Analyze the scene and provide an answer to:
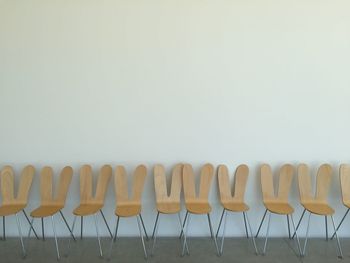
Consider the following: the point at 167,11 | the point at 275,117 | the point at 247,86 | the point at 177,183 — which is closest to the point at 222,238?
the point at 177,183

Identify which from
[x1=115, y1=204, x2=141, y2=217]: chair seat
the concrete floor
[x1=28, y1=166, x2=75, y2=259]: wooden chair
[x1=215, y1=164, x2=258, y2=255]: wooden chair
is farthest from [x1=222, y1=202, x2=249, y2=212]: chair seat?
[x1=28, y1=166, x2=75, y2=259]: wooden chair

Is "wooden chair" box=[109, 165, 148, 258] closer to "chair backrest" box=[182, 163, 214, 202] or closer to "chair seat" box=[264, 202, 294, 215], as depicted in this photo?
"chair backrest" box=[182, 163, 214, 202]

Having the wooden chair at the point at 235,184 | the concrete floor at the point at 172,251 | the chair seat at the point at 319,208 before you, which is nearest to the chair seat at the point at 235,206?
the wooden chair at the point at 235,184

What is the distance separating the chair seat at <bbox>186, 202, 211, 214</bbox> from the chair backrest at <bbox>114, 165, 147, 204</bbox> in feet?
1.94

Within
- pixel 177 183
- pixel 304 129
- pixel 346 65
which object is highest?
pixel 346 65

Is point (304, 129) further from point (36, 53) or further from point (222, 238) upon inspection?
point (36, 53)

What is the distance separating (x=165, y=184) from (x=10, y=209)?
68.7 inches

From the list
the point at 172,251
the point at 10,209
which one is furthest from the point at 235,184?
the point at 10,209

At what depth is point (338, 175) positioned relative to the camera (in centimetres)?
392

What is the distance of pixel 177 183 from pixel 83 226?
1.27 m

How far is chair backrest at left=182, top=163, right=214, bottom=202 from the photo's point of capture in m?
3.80

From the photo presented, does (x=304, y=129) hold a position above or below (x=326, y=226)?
above

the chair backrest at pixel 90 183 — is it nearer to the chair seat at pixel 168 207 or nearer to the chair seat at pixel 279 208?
the chair seat at pixel 168 207

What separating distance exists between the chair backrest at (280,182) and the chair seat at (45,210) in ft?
7.79
